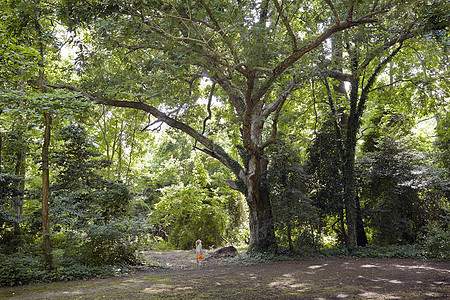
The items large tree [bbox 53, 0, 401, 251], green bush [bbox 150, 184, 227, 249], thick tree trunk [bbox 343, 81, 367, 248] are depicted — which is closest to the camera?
large tree [bbox 53, 0, 401, 251]

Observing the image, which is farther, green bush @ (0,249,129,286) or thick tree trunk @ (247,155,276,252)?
thick tree trunk @ (247,155,276,252)

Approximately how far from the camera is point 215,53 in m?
5.52

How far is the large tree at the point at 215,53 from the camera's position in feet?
17.8

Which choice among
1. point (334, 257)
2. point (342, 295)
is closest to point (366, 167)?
point (334, 257)

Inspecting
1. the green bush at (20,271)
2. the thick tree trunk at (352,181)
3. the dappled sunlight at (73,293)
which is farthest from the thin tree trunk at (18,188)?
the thick tree trunk at (352,181)

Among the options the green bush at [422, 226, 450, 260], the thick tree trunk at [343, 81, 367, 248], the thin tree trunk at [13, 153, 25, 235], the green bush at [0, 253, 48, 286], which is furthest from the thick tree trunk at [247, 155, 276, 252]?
the thin tree trunk at [13, 153, 25, 235]

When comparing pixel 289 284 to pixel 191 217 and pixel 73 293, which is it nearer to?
pixel 73 293

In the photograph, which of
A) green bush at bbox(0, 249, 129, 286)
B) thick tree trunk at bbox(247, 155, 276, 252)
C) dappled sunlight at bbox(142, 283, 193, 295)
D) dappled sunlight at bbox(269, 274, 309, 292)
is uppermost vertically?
thick tree trunk at bbox(247, 155, 276, 252)

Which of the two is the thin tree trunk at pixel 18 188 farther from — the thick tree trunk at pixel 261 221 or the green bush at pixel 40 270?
the thick tree trunk at pixel 261 221

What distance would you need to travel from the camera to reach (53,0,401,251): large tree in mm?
5422

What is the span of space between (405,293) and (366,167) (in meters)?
7.31

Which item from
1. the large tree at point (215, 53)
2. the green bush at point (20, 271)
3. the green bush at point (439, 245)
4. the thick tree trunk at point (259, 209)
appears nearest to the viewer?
the large tree at point (215, 53)

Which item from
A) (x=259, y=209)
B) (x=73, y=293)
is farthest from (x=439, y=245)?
(x=73, y=293)

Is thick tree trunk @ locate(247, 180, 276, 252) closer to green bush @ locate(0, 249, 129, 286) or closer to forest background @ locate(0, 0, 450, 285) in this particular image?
forest background @ locate(0, 0, 450, 285)
